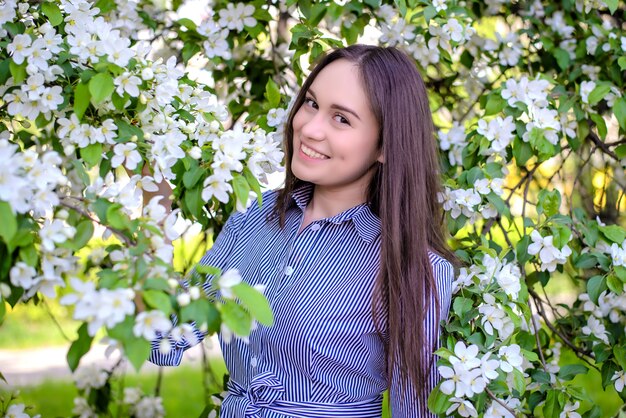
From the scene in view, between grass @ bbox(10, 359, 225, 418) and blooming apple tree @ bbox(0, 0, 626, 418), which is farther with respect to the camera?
grass @ bbox(10, 359, 225, 418)

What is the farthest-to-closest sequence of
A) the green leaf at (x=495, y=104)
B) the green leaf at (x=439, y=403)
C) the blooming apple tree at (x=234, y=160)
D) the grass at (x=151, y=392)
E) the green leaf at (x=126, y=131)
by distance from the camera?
the grass at (x=151, y=392)
the green leaf at (x=495, y=104)
the green leaf at (x=439, y=403)
the green leaf at (x=126, y=131)
the blooming apple tree at (x=234, y=160)

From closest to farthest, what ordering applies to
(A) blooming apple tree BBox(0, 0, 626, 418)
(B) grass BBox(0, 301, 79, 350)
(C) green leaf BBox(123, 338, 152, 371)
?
(C) green leaf BBox(123, 338, 152, 371), (A) blooming apple tree BBox(0, 0, 626, 418), (B) grass BBox(0, 301, 79, 350)

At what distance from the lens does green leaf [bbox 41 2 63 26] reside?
172 centimetres

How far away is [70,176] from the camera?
1926mm

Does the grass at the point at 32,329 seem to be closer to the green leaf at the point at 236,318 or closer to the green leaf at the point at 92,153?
the green leaf at the point at 92,153

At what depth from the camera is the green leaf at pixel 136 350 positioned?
3.88 feet

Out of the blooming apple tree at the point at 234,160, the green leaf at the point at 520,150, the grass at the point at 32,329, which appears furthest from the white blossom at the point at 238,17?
the grass at the point at 32,329

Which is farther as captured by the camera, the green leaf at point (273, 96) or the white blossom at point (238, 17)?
the white blossom at point (238, 17)

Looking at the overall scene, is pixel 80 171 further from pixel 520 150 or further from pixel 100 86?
pixel 520 150

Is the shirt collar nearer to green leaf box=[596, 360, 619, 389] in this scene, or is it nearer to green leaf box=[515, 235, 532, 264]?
green leaf box=[515, 235, 532, 264]

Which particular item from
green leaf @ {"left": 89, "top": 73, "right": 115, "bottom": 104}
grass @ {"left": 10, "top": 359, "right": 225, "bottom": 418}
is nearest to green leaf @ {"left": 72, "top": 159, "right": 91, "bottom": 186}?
green leaf @ {"left": 89, "top": 73, "right": 115, "bottom": 104}

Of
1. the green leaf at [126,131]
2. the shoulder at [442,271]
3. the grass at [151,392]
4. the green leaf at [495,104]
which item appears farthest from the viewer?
the grass at [151,392]

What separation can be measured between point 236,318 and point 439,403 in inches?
24.8

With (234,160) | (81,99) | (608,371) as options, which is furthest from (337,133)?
(608,371)
